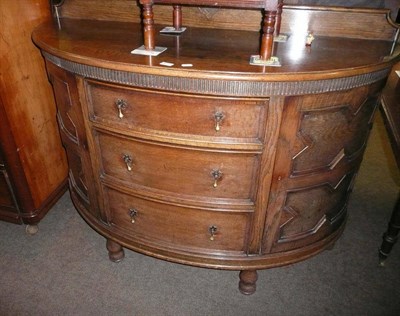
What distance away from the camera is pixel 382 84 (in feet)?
4.80

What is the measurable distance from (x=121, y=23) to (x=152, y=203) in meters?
1.00

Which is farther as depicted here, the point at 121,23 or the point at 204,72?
the point at 121,23

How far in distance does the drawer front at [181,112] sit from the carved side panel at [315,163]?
0.15 metres

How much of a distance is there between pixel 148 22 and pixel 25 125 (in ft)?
3.77

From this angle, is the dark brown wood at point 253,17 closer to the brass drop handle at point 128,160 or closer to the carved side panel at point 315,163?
the carved side panel at point 315,163

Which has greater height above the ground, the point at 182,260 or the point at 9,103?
the point at 9,103

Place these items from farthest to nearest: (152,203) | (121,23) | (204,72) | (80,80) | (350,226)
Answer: (350,226)
(121,23)
(152,203)
(80,80)
(204,72)

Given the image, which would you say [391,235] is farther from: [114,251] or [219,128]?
[114,251]

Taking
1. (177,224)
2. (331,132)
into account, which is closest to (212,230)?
(177,224)

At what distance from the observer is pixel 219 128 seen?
1.33 meters

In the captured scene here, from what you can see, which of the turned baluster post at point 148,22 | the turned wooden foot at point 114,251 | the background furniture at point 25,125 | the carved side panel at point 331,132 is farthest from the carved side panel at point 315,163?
the background furniture at point 25,125

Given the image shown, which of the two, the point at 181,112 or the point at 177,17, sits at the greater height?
the point at 177,17

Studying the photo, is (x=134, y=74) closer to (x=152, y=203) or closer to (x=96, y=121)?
(x=96, y=121)

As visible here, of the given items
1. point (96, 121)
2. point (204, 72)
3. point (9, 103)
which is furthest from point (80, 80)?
point (9, 103)
